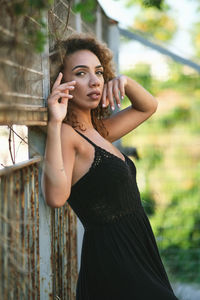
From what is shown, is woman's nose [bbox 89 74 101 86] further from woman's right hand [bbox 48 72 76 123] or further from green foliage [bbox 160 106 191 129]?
green foliage [bbox 160 106 191 129]

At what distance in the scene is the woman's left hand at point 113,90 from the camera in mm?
2338

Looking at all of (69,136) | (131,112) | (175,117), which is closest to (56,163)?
(69,136)

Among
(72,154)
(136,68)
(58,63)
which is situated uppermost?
(136,68)

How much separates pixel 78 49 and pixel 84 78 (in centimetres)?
20

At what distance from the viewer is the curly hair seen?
231 cm

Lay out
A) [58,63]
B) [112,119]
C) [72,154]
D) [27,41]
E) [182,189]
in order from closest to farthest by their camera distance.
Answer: [27,41]
[72,154]
[58,63]
[112,119]
[182,189]

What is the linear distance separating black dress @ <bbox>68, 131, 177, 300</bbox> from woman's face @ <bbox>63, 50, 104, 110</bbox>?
0.21 metres

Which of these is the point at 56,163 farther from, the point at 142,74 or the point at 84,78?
the point at 142,74

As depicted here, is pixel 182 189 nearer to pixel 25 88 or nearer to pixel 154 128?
pixel 154 128

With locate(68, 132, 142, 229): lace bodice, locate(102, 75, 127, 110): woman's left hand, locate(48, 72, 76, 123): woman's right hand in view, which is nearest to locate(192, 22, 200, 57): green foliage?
locate(102, 75, 127, 110): woman's left hand

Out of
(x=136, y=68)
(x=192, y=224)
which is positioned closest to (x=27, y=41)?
(x=192, y=224)

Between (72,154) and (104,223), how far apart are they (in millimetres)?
375

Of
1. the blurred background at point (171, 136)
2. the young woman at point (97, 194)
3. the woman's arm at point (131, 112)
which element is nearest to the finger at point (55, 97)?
the young woman at point (97, 194)

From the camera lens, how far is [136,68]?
39.4ft
